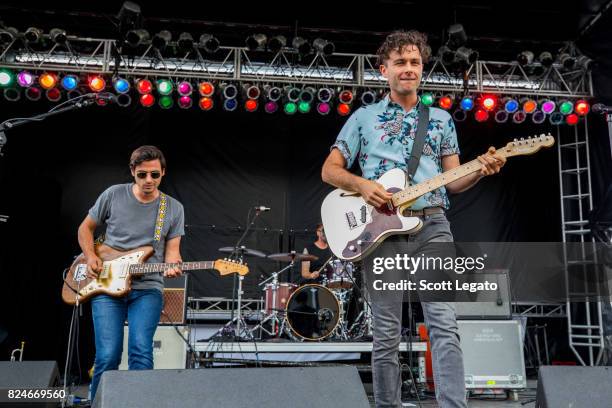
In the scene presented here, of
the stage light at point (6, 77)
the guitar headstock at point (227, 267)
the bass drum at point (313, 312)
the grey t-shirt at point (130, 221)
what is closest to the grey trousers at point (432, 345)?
the grey t-shirt at point (130, 221)

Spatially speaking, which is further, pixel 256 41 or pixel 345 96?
pixel 345 96

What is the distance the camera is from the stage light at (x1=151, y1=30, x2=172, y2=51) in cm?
754

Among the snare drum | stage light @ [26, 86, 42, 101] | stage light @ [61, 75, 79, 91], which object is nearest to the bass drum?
the snare drum

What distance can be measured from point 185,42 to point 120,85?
1.07 meters

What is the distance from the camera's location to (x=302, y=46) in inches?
304

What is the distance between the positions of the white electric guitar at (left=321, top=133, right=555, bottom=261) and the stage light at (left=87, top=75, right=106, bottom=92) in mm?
5736

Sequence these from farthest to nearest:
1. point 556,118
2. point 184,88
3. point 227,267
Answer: point 556,118 → point 184,88 → point 227,267

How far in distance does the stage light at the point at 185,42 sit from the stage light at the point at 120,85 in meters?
0.91

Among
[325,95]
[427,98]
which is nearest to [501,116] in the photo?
[427,98]

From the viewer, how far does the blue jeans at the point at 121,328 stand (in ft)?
11.8

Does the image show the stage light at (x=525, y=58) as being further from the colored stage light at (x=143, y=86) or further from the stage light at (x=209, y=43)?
the colored stage light at (x=143, y=86)

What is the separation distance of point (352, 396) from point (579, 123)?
834cm

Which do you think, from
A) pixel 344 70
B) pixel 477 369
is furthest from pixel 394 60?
pixel 344 70

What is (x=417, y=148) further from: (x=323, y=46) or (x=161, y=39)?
(x=161, y=39)
